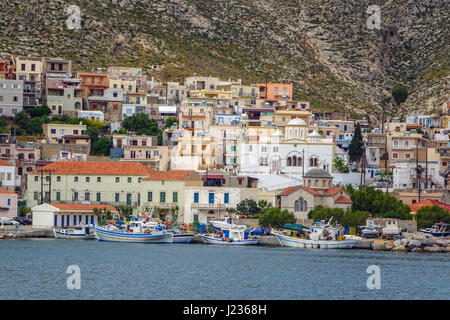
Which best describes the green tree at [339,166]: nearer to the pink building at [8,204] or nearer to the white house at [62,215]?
the white house at [62,215]

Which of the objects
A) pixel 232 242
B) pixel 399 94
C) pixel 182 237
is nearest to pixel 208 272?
pixel 232 242

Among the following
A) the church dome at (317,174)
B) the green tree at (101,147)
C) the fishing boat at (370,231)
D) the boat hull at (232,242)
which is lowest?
the boat hull at (232,242)

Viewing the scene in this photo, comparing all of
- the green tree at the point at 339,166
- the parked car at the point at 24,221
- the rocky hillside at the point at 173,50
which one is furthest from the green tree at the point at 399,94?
the parked car at the point at 24,221

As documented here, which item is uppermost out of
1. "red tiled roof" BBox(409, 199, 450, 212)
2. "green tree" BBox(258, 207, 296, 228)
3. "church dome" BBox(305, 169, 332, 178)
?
"church dome" BBox(305, 169, 332, 178)

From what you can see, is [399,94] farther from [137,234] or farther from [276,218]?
[137,234]

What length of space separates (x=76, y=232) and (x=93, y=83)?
4985cm

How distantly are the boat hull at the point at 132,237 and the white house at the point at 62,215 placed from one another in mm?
5629

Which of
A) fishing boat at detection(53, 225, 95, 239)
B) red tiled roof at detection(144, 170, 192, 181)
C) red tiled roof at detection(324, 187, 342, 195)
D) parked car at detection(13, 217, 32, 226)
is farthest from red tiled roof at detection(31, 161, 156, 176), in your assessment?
red tiled roof at detection(324, 187, 342, 195)

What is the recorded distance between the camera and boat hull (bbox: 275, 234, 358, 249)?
395 ft

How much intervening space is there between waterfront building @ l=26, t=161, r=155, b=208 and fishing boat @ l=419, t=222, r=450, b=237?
99.9ft

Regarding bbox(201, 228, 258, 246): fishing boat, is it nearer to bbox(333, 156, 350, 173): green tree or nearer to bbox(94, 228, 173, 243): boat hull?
bbox(94, 228, 173, 243): boat hull

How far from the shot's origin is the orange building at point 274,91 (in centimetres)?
18038

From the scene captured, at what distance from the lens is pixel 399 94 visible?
197 m
